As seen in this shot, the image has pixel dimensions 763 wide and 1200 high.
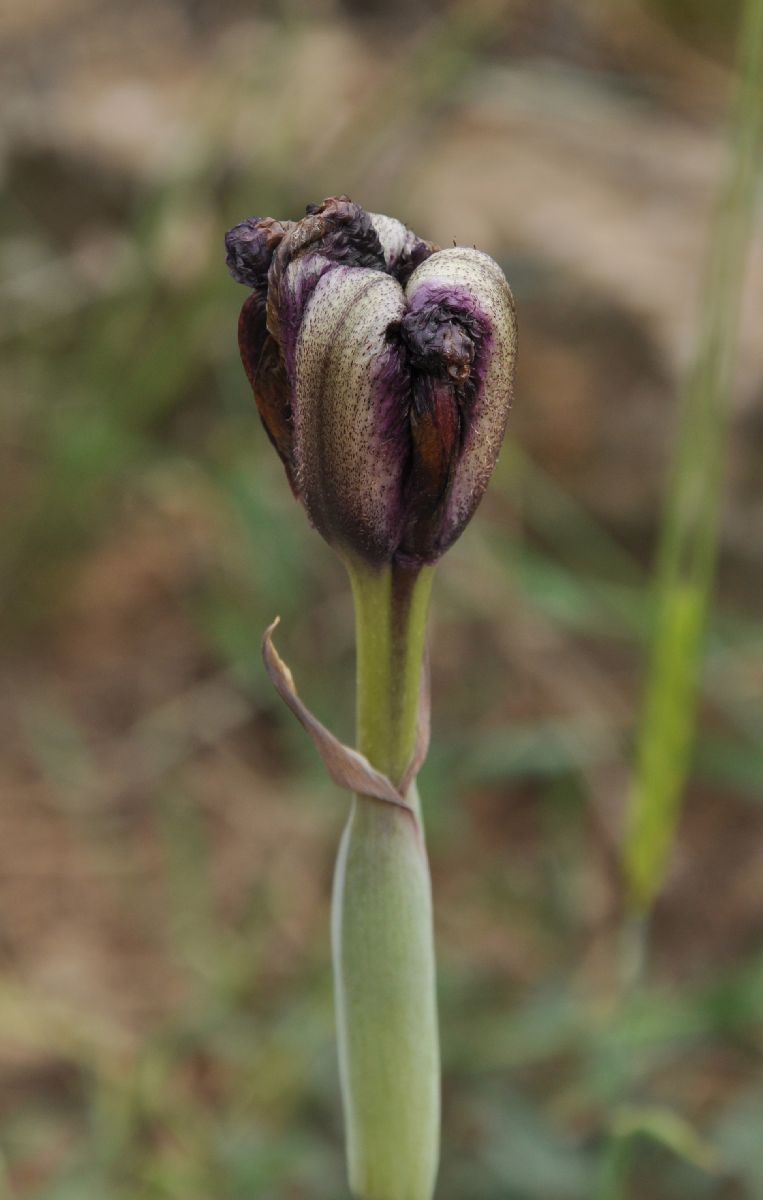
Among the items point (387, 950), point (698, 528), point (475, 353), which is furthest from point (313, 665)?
point (475, 353)

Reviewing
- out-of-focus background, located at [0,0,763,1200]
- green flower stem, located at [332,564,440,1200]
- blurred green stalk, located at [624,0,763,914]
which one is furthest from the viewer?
out-of-focus background, located at [0,0,763,1200]

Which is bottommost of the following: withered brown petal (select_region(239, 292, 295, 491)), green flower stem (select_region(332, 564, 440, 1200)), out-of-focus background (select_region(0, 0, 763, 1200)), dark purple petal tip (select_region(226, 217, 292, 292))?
out-of-focus background (select_region(0, 0, 763, 1200))

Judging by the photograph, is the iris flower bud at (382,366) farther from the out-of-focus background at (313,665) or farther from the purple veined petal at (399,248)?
the out-of-focus background at (313,665)

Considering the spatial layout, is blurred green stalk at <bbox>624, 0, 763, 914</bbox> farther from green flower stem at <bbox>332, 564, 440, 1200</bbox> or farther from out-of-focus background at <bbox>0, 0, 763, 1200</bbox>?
out-of-focus background at <bbox>0, 0, 763, 1200</bbox>

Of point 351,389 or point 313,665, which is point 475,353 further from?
point 313,665

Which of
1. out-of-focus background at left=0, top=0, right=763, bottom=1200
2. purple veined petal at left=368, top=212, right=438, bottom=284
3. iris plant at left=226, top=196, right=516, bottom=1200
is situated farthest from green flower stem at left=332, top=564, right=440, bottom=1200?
out-of-focus background at left=0, top=0, right=763, bottom=1200

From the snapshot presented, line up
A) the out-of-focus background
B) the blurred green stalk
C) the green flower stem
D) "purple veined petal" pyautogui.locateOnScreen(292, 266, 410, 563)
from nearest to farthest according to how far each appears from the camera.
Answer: "purple veined petal" pyautogui.locateOnScreen(292, 266, 410, 563), the green flower stem, the blurred green stalk, the out-of-focus background

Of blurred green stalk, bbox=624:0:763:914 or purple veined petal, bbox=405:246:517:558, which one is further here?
blurred green stalk, bbox=624:0:763:914

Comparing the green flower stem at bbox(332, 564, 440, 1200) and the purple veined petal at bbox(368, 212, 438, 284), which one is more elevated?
the purple veined petal at bbox(368, 212, 438, 284)
